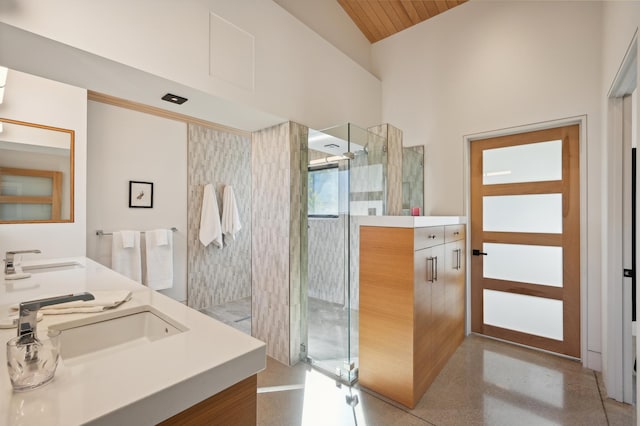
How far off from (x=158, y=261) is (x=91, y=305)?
7.97ft

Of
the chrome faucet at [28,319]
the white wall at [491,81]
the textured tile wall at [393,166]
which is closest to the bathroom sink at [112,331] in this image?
the chrome faucet at [28,319]

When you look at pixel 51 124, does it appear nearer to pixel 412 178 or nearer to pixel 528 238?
pixel 412 178

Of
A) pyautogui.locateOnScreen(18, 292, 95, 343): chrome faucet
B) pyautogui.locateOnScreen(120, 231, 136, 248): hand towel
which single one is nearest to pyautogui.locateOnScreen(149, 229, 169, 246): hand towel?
pyautogui.locateOnScreen(120, 231, 136, 248): hand towel

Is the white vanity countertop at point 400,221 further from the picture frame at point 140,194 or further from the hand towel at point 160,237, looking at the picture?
the picture frame at point 140,194

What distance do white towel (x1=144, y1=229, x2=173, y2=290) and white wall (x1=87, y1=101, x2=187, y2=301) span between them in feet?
0.51

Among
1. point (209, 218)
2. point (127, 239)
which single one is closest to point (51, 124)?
point (127, 239)

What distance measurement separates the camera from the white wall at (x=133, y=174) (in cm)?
301

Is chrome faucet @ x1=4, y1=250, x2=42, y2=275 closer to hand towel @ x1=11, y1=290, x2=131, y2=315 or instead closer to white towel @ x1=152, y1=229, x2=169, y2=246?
hand towel @ x1=11, y1=290, x2=131, y2=315

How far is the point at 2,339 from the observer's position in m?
Answer: 0.85

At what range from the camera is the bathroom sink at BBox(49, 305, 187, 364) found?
1.01 metres

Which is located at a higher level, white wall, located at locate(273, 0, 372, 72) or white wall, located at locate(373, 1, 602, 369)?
white wall, located at locate(273, 0, 372, 72)

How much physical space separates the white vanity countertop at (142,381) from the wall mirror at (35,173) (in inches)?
77.7

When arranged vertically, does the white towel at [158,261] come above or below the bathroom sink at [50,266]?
below

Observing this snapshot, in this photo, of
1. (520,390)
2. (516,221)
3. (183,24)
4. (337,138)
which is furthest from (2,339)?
(516,221)
